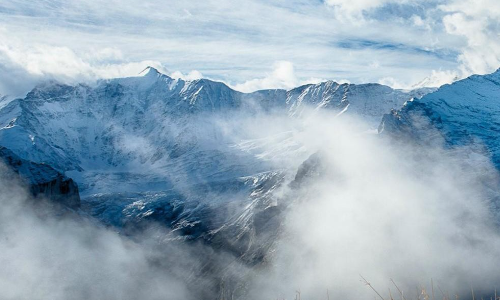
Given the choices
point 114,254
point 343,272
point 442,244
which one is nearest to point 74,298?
point 114,254

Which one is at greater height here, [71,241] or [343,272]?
[71,241]

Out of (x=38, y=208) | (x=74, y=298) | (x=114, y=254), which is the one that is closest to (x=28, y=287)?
(x=74, y=298)

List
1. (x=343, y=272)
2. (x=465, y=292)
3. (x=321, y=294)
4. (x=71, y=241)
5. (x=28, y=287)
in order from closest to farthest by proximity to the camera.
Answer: (x=28, y=287)
(x=71, y=241)
(x=465, y=292)
(x=321, y=294)
(x=343, y=272)

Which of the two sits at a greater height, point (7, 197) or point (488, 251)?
point (7, 197)

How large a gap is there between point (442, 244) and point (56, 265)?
144831 millimetres

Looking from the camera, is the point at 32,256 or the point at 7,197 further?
the point at 7,197

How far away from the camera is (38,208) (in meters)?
144

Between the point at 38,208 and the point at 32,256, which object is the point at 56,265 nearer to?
the point at 32,256

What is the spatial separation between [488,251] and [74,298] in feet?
493

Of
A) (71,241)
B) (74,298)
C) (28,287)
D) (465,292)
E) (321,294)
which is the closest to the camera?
(28,287)

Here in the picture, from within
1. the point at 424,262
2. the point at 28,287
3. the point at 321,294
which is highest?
the point at 28,287

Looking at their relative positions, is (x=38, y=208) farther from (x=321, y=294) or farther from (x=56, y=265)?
(x=321, y=294)

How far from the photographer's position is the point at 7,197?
14450 centimetres

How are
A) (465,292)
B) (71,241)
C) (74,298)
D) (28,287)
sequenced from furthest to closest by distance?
(465,292) → (71,241) → (74,298) → (28,287)
